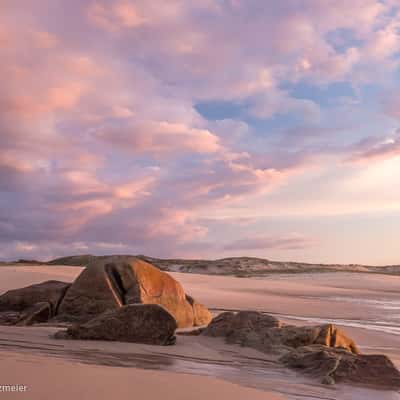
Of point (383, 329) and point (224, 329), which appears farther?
point (383, 329)

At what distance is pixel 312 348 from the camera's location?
241 inches

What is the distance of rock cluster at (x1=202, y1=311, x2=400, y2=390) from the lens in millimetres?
5230

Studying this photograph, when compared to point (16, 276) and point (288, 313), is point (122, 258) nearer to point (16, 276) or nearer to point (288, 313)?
point (288, 313)

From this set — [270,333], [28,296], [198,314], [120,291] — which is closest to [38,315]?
[120,291]

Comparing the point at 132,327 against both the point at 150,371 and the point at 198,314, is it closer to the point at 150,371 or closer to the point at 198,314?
the point at 150,371

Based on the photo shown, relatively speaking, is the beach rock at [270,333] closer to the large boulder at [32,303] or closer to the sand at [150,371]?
the sand at [150,371]

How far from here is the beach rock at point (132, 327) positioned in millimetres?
6668

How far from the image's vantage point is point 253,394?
3.85 metres

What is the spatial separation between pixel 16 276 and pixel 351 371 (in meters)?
18.8

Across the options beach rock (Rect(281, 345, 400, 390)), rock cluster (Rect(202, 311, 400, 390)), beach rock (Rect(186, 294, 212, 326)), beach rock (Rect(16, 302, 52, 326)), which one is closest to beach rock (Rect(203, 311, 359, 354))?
rock cluster (Rect(202, 311, 400, 390))

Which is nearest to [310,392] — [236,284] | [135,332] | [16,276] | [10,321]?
[135,332]

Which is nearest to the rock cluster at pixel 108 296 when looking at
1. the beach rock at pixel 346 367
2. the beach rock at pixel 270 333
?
the beach rock at pixel 270 333

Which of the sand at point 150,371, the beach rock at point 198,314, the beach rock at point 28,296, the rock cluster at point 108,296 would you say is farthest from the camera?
the beach rock at point 28,296

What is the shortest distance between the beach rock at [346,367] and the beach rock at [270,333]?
1055 mm
